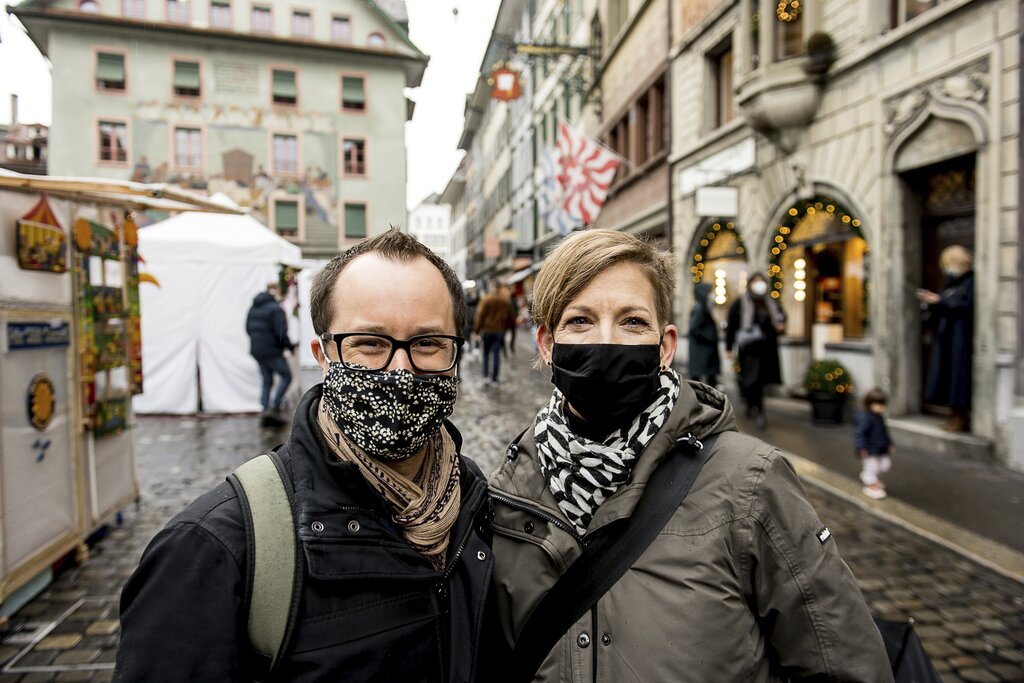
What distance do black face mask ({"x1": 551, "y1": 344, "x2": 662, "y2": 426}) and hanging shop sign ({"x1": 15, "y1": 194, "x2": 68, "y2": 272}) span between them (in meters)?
3.78

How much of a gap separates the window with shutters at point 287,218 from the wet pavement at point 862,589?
90.3ft

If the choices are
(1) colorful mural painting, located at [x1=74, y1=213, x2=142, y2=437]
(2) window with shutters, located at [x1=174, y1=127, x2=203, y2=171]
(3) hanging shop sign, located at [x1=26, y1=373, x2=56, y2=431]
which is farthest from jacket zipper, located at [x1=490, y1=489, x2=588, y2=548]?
(2) window with shutters, located at [x1=174, y1=127, x2=203, y2=171]

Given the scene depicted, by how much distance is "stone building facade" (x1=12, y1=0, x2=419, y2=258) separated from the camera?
31.5m

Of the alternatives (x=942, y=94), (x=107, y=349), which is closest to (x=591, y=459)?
(x=107, y=349)

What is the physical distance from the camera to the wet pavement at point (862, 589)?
11.1 feet

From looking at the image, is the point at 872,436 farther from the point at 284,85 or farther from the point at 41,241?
the point at 284,85

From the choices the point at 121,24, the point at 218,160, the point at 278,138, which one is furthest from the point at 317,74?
the point at 121,24

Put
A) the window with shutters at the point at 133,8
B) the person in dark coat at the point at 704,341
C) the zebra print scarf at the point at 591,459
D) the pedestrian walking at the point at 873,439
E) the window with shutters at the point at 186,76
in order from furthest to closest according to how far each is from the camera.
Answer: the window with shutters at the point at 186,76, the window with shutters at the point at 133,8, the person in dark coat at the point at 704,341, the pedestrian walking at the point at 873,439, the zebra print scarf at the point at 591,459

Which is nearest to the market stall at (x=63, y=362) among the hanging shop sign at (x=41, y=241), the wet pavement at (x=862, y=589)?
the hanging shop sign at (x=41, y=241)

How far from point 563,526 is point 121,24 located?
3755cm

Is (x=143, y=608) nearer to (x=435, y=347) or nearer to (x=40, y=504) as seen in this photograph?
(x=435, y=347)

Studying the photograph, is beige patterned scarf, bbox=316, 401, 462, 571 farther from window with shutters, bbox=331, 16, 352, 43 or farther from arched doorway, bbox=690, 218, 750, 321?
window with shutters, bbox=331, 16, 352, 43

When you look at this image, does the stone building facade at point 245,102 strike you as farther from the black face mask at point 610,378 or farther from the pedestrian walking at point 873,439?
the black face mask at point 610,378

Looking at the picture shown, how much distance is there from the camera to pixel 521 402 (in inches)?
464
